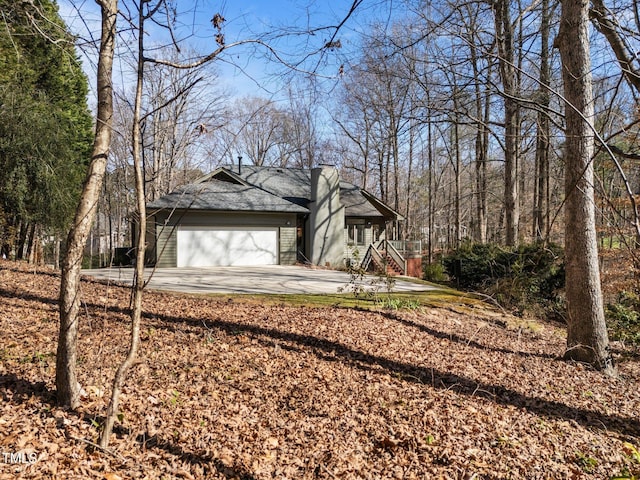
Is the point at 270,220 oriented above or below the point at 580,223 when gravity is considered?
above

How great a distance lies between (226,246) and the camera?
1820 cm

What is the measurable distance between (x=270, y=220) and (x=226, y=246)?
240 centimetres

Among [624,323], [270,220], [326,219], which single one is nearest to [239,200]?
[270,220]

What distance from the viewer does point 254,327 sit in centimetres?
641

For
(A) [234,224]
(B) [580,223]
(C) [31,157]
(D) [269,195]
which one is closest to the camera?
(B) [580,223]

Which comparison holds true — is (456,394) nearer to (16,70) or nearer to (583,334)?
(583,334)

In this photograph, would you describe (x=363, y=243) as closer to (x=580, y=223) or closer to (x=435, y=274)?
(x=435, y=274)

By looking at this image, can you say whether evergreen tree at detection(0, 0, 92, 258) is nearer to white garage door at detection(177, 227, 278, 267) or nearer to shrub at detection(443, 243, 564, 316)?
white garage door at detection(177, 227, 278, 267)

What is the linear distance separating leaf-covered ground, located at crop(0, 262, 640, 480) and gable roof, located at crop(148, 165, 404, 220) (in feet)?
37.3

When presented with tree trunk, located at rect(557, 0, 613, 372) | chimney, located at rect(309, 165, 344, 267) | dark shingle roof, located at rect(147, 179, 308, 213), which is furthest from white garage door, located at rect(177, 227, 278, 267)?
tree trunk, located at rect(557, 0, 613, 372)

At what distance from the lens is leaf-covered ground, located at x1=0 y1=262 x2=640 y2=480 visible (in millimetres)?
3195

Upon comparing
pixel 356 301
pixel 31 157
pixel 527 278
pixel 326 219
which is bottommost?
pixel 356 301

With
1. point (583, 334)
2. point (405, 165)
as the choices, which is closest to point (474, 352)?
point (583, 334)

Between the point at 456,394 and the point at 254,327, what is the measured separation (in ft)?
10.2
